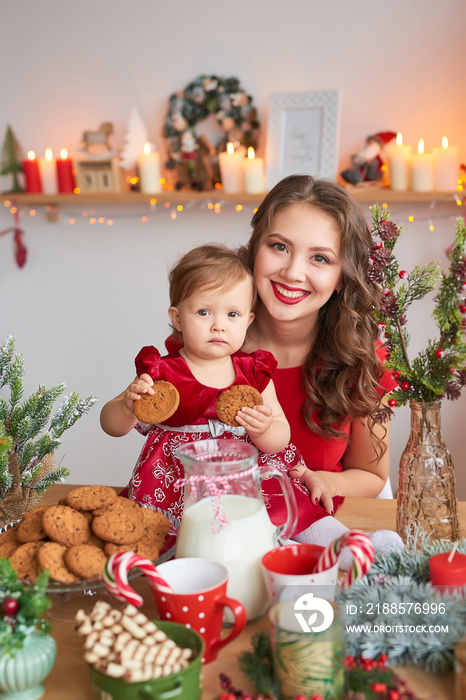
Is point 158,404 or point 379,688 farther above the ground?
point 158,404

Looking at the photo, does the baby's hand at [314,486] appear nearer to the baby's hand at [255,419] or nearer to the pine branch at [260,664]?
the baby's hand at [255,419]

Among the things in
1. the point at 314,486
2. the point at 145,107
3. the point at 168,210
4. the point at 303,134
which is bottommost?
the point at 314,486

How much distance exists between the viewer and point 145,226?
363 centimetres

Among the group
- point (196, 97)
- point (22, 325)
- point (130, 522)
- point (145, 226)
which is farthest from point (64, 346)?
point (130, 522)

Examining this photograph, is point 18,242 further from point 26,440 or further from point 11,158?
point 26,440

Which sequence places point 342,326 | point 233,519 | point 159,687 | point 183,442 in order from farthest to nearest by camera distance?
point 342,326
point 183,442
point 233,519
point 159,687

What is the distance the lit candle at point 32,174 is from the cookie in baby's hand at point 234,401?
2659mm

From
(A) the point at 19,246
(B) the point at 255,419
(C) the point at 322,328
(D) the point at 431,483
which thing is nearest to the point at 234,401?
(B) the point at 255,419

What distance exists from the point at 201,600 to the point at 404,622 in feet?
0.87

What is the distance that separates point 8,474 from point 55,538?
10.7 inches

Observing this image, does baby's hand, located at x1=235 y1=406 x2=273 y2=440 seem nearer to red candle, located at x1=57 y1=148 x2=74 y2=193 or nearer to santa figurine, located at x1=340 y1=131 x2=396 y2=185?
santa figurine, located at x1=340 y1=131 x2=396 y2=185

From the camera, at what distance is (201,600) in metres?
0.86

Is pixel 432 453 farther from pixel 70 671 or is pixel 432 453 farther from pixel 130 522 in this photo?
pixel 70 671

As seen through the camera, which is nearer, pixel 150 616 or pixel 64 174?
pixel 150 616
